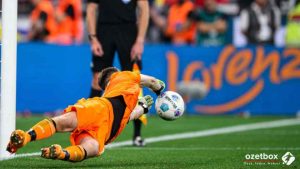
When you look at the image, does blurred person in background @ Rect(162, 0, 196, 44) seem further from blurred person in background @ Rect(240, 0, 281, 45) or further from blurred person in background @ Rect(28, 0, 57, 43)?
blurred person in background @ Rect(28, 0, 57, 43)

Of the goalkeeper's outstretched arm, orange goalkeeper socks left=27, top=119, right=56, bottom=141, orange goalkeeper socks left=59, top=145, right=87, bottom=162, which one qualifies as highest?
the goalkeeper's outstretched arm

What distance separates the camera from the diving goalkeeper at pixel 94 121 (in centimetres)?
780

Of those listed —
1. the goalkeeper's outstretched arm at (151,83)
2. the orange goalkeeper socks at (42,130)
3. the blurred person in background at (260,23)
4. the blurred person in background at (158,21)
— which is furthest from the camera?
the blurred person in background at (158,21)

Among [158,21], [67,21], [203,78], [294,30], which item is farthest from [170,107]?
[158,21]

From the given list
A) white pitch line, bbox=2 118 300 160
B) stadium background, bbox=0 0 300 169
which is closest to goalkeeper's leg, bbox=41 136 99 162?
white pitch line, bbox=2 118 300 160

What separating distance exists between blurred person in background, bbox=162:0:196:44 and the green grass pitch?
439 cm

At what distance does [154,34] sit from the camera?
21.4 meters

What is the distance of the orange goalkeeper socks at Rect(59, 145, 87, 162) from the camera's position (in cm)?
782

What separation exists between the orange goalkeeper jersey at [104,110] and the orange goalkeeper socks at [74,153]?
33 cm

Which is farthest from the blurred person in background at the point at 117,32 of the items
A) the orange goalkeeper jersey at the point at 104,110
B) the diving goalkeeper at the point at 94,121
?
the orange goalkeeper jersey at the point at 104,110

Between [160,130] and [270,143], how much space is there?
117 inches

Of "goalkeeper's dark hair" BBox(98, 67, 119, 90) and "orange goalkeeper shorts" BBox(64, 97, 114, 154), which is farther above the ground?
"goalkeeper's dark hair" BBox(98, 67, 119, 90)

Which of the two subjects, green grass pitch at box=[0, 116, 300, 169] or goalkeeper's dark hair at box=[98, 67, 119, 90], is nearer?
green grass pitch at box=[0, 116, 300, 169]

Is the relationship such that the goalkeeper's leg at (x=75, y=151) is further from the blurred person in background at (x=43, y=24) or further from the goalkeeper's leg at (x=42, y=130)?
the blurred person in background at (x=43, y=24)
